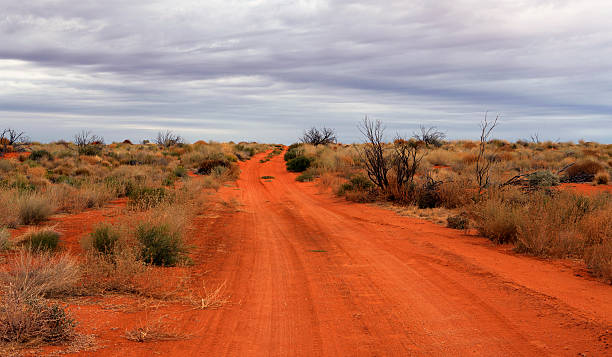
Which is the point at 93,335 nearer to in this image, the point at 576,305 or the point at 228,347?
the point at 228,347

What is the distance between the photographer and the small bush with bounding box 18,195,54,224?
1083 centimetres

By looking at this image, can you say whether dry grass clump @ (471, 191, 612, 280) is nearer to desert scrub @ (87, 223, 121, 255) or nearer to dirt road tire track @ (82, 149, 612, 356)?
dirt road tire track @ (82, 149, 612, 356)

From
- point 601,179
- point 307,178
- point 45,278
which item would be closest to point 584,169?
point 601,179

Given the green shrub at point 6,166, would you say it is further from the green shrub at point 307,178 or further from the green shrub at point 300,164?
the green shrub at point 300,164

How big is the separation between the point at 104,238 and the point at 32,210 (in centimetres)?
517

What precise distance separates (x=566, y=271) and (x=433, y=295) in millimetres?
2948

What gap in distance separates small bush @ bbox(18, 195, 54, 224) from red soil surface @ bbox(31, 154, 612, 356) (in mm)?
4410

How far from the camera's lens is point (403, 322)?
5102 mm

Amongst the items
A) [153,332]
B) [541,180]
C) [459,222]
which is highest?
[541,180]

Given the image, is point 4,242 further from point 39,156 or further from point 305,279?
point 39,156

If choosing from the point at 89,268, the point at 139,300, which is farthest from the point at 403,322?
the point at 89,268

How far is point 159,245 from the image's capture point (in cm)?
743

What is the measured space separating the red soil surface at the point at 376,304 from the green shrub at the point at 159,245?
54cm

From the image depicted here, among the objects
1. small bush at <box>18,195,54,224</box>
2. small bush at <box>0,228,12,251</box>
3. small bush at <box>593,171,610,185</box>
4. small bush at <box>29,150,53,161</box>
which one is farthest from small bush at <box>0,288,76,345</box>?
small bush at <box>29,150,53,161</box>
